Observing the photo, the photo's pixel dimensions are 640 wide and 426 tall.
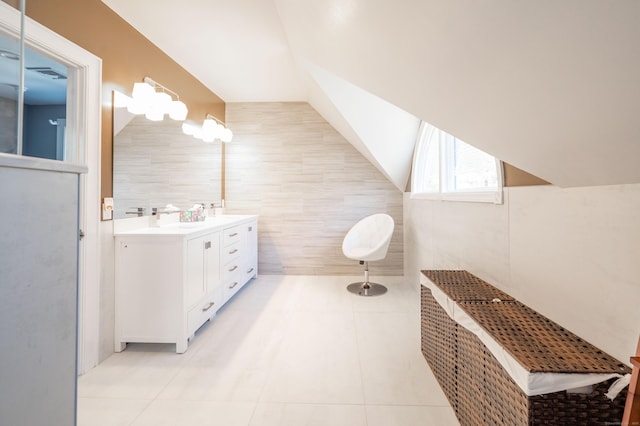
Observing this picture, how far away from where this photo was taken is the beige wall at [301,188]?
14.2 feet

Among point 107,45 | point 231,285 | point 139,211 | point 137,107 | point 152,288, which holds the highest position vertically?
point 107,45

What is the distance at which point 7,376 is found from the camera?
646 mm

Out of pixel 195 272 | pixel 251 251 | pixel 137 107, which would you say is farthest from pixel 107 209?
pixel 251 251

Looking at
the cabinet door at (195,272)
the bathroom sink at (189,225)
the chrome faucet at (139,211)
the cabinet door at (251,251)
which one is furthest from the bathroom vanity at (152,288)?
the cabinet door at (251,251)

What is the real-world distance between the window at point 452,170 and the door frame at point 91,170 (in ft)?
8.55

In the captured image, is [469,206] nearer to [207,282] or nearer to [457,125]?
[457,125]

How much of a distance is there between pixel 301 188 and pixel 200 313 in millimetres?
2377

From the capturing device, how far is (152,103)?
257cm

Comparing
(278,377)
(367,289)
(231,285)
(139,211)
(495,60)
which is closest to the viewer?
(495,60)

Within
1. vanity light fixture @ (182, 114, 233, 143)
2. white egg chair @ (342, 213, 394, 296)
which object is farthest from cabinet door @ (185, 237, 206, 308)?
white egg chair @ (342, 213, 394, 296)

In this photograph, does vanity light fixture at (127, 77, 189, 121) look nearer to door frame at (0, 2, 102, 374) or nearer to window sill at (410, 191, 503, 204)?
door frame at (0, 2, 102, 374)

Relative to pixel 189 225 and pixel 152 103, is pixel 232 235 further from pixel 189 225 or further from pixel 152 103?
pixel 152 103

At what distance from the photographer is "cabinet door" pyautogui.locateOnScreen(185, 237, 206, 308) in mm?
2273

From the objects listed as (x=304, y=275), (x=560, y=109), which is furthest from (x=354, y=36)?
(x=304, y=275)
